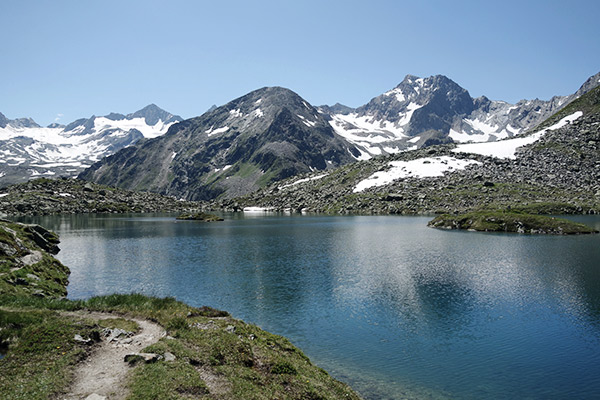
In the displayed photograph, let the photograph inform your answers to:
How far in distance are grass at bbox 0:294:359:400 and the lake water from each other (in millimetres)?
5263

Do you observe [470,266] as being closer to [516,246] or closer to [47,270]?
[516,246]

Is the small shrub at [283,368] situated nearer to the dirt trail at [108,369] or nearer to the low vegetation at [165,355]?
the low vegetation at [165,355]

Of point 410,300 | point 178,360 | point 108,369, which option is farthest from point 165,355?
point 410,300

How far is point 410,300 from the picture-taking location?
1615 inches

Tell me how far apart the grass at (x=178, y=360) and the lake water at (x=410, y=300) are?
5.26 meters

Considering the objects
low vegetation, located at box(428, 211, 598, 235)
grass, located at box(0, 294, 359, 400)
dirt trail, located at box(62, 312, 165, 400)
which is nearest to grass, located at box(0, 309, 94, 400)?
grass, located at box(0, 294, 359, 400)

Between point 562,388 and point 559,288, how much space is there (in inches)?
1075

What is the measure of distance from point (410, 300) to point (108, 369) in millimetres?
31878

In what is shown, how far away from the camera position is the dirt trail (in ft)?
50.6

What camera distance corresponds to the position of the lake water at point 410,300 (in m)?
24.3

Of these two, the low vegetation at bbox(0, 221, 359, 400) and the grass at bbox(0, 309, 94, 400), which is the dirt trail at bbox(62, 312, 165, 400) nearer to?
the low vegetation at bbox(0, 221, 359, 400)

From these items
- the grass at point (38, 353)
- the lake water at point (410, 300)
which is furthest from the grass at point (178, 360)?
the lake water at point (410, 300)

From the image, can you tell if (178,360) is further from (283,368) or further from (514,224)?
(514,224)

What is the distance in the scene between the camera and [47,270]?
46594 millimetres
